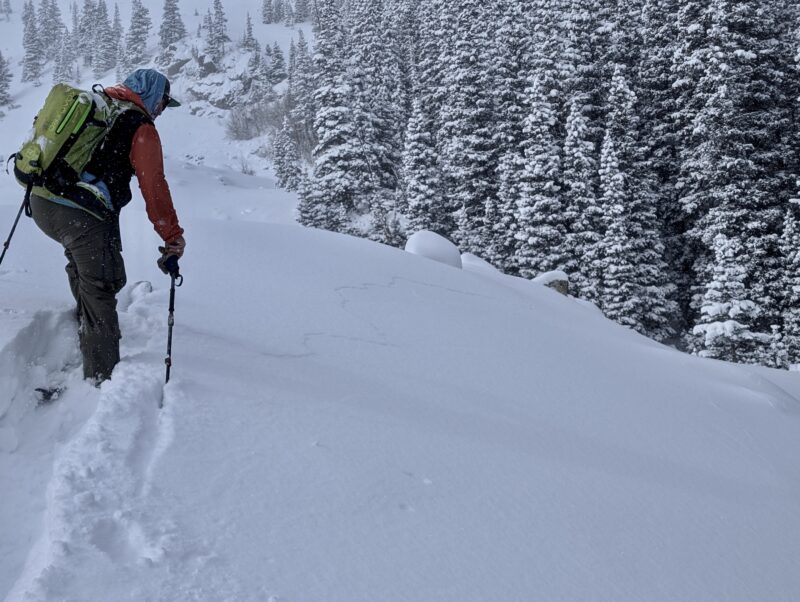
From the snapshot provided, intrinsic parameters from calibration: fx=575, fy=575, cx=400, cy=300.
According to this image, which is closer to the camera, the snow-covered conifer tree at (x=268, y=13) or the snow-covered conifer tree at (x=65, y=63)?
the snow-covered conifer tree at (x=65, y=63)

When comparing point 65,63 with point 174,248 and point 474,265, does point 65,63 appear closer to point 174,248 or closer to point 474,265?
point 474,265

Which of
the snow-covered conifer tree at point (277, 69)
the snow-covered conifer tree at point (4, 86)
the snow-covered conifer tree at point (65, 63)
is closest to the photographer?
the snow-covered conifer tree at point (4, 86)

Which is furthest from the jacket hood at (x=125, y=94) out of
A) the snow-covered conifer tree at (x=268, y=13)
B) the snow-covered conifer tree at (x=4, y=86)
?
the snow-covered conifer tree at (x=268, y=13)

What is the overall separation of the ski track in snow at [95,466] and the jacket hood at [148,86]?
1.48m

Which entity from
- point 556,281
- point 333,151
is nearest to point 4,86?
point 333,151

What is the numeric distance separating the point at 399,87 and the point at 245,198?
1274 cm

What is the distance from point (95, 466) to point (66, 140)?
5.75 feet

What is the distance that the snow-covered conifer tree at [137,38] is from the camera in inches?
3167

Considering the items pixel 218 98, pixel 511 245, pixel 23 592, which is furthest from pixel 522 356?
pixel 218 98

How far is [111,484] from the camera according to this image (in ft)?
7.70

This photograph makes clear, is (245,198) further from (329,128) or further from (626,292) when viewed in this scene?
(626,292)

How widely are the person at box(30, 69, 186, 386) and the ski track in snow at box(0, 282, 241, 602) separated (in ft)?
0.87

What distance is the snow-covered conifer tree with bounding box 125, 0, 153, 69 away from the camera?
264 ft

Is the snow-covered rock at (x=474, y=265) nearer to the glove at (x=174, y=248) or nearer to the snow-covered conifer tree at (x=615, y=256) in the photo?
the glove at (x=174, y=248)
